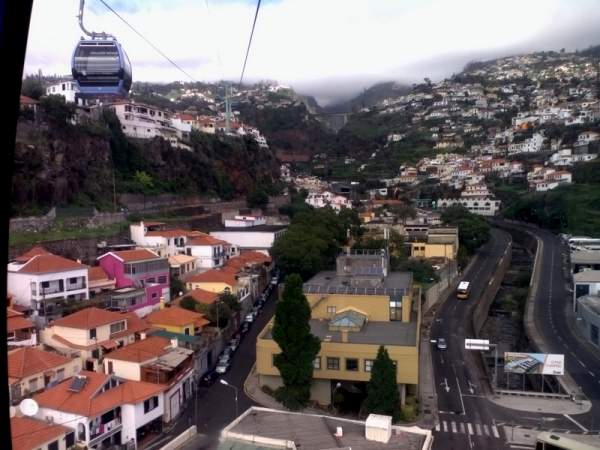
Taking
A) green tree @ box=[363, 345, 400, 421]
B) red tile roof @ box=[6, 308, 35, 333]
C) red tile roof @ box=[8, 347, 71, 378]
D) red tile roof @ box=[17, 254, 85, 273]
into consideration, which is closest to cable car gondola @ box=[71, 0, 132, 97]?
red tile roof @ box=[17, 254, 85, 273]

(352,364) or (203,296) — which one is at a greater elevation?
(203,296)

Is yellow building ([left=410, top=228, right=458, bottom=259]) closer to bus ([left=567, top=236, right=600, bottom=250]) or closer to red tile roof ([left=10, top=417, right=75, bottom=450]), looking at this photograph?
bus ([left=567, top=236, right=600, bottom=250])

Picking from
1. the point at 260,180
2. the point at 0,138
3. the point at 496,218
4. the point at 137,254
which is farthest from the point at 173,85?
the point at 0,138

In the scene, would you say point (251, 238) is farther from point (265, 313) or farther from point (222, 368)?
point (222, 368)

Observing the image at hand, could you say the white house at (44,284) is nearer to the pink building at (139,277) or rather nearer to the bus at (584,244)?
the pink building at (139,277)

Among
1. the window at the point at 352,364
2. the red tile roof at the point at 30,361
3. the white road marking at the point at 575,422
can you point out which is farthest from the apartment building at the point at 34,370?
the white road marking at the point at 575,422

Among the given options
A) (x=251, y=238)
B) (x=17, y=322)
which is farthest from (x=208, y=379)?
(x=251, y=238)
